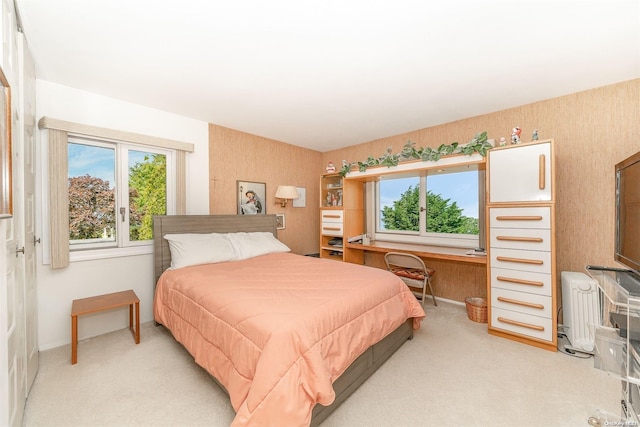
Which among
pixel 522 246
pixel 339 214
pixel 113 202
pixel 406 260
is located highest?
pixel 113 202

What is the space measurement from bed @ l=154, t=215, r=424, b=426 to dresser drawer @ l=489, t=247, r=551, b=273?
1.00m

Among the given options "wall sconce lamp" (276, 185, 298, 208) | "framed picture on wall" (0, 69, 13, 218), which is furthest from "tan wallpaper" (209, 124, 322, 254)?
"framed picture on wall" (0, 69, 13, 218)

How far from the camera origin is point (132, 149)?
9.54 ft

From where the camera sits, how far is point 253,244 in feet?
10.5

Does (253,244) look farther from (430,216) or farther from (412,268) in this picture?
(430,216)

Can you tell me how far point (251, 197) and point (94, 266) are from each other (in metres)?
1.91

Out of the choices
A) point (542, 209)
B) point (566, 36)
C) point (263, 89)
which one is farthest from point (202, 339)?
point (566, 36)

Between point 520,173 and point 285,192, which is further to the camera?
point 285,192

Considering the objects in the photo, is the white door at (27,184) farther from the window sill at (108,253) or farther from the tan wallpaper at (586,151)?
the tan wallpaper at (586,151)

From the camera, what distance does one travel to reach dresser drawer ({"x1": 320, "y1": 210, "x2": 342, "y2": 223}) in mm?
4098

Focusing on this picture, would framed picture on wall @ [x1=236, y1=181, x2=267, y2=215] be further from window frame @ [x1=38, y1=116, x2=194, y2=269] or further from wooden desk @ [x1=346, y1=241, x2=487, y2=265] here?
window frame @ [x1=38, y1=116, x2=194, y2=269]

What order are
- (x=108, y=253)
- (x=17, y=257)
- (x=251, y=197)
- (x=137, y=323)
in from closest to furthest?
(x=17, y=257), (x=137, y=323), (x=108, y=253), (x=251, y=197)

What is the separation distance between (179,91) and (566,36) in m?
3.10

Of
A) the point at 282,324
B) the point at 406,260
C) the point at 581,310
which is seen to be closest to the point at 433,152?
the point at 406,260
